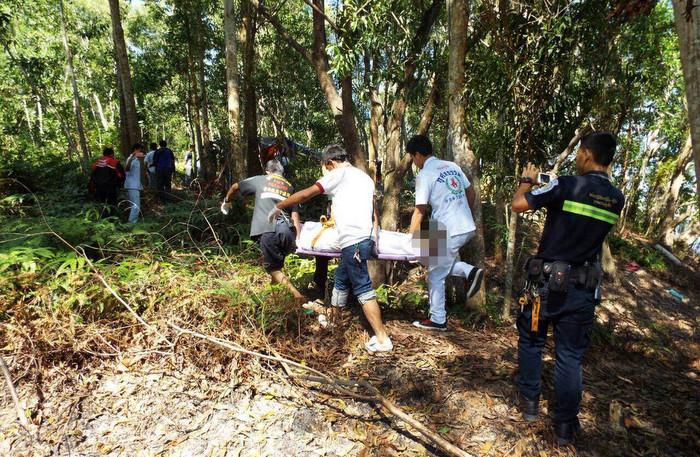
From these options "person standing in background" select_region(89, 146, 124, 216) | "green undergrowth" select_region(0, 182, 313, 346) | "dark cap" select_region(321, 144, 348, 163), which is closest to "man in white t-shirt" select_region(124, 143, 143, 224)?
"person standing in background" select_region(89, 146, 124, 216)

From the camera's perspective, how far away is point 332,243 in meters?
4.30

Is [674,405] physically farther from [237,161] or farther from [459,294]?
[237,161]

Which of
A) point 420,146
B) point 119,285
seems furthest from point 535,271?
point 119,285

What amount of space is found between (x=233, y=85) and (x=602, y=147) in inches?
275

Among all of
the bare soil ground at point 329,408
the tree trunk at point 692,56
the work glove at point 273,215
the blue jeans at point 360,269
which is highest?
the tree trunk at point 692,56

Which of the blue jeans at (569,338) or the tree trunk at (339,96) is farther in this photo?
the tree trunk at (339,96)

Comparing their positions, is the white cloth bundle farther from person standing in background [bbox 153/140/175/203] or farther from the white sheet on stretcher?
person standing in background [bbox 153/140/175/203]

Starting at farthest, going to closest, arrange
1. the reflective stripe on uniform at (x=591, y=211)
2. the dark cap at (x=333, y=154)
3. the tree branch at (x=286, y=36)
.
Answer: the tree branch at (x=286, y=36) → the dark cap at (x=333, y=154) → the reflective stripe on uniform at (x=591, y=211)

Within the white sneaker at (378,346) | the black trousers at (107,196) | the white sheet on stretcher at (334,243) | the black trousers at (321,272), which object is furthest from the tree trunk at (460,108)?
the black trousers at (107,196)

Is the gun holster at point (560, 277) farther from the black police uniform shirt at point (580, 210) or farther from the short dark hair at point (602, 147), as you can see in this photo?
the short dark hair at point (602, 147)

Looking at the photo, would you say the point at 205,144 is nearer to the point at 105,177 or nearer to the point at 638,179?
the point at 105,177

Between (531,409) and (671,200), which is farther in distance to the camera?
(671,200)

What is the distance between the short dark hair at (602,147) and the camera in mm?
2623

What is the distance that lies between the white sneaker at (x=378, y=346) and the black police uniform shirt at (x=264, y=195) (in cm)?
173
